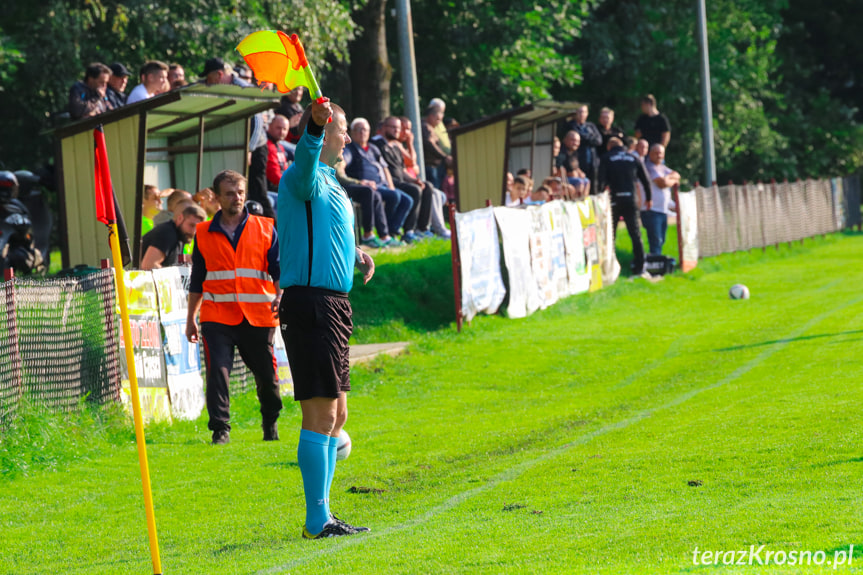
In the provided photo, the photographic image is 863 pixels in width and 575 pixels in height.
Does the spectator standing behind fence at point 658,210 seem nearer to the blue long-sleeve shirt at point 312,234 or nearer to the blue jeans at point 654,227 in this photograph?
the blue jeans at point 654,227

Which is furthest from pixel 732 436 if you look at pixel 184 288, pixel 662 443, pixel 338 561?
pixel 184 288

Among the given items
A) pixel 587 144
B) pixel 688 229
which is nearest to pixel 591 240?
pixel 587 144

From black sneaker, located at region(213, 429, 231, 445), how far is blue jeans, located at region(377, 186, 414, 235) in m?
7.96

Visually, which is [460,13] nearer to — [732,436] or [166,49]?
[166,49]

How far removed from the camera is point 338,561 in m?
6.06

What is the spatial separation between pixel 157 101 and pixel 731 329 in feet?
27.4

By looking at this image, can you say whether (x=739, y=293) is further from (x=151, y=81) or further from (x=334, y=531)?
(x=334, y=531)

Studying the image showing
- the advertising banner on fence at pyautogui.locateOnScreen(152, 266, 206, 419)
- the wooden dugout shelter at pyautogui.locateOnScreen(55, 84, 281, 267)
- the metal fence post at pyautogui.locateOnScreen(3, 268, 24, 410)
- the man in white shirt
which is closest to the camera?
the metal fence post at pyautogui.locateOnScreen(3, 268, 24, 410)

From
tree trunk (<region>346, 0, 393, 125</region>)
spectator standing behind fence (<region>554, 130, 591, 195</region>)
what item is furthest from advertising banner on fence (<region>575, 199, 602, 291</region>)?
tree trunk (<region>346, 0, 393, 125</region>)

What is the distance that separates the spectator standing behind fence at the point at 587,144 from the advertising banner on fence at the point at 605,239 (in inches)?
58.9

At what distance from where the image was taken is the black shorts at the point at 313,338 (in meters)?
6.60

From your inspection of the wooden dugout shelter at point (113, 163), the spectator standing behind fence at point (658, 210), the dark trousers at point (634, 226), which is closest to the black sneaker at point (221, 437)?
the wooden dugout shelter at point (113, 163)

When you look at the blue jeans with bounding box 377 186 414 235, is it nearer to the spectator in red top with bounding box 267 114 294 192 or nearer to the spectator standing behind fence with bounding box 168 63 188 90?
the spectator in red top with bounding box 267 114 294 192

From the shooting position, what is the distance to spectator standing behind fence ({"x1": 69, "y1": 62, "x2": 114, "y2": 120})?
1425 centimetres
